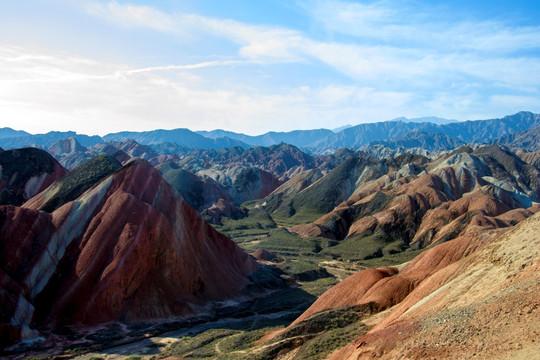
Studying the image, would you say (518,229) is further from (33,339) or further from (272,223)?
(272,223)

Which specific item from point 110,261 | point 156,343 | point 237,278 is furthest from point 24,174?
point 156,343

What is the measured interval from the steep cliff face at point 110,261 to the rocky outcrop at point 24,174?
27596mm

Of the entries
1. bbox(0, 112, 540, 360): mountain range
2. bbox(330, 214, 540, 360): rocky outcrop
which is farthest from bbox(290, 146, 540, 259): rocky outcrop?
bbox(330, 214, 540, 360): rocky outcrop

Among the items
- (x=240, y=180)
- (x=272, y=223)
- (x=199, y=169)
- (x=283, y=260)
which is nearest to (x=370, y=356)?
(x=283, y=260)

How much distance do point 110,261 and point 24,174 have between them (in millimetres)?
41418

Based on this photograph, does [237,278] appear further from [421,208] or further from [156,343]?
[421,208]

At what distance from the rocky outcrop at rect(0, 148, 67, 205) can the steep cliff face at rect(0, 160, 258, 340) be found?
27596mm

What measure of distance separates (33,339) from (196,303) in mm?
15335

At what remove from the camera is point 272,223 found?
104125 mm

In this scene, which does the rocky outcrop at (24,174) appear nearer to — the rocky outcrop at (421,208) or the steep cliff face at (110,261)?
the steep cliff face at (110,261)

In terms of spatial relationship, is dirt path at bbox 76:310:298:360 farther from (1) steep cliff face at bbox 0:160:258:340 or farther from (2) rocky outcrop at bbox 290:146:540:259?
(2) rocky outcrop at bbox 290:146:540:259

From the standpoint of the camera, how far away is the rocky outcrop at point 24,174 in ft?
223

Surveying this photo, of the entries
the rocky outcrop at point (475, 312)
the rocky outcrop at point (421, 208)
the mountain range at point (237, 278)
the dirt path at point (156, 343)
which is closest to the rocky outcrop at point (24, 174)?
the mountain range at point (237, 278)

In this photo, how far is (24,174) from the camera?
7112cm
